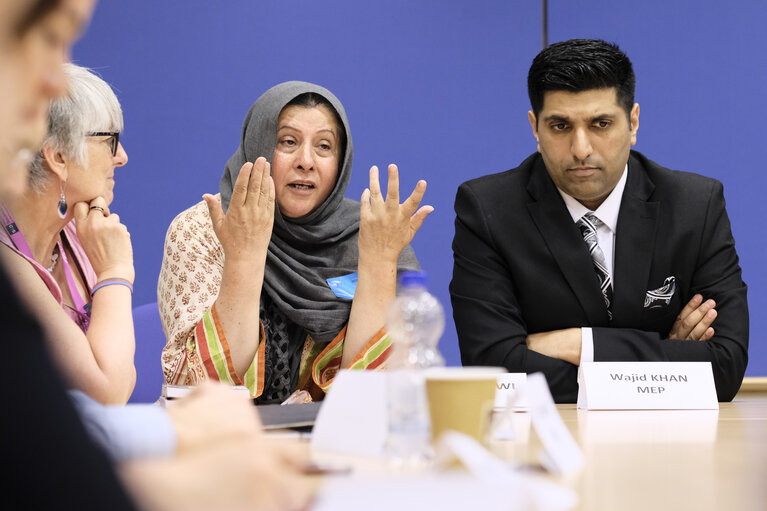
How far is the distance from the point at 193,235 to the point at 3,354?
171 centimetres

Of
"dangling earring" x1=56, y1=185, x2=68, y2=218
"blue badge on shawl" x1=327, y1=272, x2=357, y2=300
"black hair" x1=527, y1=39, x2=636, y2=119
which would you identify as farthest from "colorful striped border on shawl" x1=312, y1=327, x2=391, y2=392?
"black hair" x1=527, y1=39, x2=636, y2=119

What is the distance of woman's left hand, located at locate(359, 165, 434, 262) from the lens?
6.32ft

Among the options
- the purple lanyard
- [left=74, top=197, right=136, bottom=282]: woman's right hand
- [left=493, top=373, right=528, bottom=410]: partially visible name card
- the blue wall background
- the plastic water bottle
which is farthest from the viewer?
the blue wall background

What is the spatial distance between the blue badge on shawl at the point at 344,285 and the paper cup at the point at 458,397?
1212 mm

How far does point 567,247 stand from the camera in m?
2.07

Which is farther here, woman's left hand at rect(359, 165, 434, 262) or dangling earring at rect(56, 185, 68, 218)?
woman's left hand at rect(359, 165, 434, 262)

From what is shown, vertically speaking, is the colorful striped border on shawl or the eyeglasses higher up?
the eyeglasses

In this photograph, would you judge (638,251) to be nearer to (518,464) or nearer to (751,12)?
(518,464)

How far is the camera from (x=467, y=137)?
3.22 meters

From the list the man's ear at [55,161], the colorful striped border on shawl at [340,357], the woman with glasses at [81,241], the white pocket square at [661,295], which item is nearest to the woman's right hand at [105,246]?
the woman with glasses at [81,241]

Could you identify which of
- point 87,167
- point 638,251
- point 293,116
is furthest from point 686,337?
point 87,167

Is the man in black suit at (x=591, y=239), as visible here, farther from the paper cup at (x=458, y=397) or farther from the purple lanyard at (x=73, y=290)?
the paper cup at (x=458, y=397)

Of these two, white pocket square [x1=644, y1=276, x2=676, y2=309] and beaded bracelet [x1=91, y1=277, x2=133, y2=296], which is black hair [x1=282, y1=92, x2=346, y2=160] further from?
white pocket square [x1=644, y1=276, x2=676, y2=309]

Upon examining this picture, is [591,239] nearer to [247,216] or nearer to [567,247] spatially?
[567,247]
